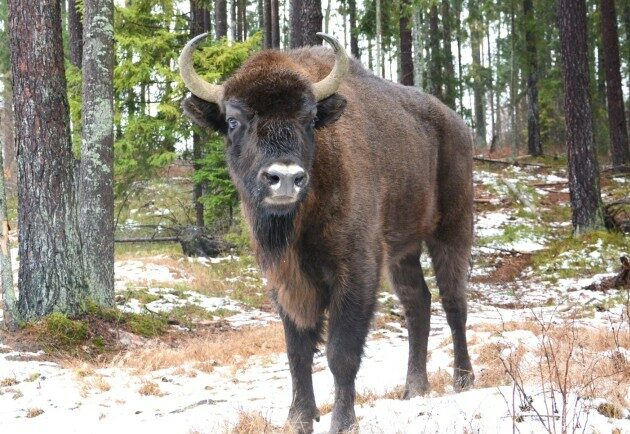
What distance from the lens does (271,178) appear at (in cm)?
386

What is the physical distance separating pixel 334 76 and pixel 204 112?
922mm

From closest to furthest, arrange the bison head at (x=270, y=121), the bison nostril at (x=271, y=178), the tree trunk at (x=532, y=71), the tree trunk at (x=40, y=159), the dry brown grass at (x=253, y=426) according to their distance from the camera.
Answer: the bison nostril at (x=271, y=178) → the bison head at (x=270, y=121) → the dry brown grass at (x=253, y=426) → the tree trunk at (x=40, y=159) → the tree trunk at (x=532, y=71)

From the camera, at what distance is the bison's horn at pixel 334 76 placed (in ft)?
14.6

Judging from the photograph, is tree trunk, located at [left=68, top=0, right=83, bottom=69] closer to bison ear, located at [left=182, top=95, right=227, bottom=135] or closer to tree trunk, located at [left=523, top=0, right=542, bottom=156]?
bison ear, located at [left=182, top=95, right=227, bottom=135]

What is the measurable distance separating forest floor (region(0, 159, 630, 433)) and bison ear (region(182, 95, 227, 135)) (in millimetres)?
1938

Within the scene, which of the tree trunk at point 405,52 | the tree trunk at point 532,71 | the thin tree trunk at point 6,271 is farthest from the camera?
the tree trunk at point 532,71

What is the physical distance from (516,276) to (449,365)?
7.39 metres

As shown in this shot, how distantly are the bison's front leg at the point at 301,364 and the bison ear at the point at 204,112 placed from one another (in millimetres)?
1378

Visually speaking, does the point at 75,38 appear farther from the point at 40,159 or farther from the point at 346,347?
the point at 346,347

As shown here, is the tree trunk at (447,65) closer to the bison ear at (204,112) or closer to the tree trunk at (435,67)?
the tree trunk at (435,67)

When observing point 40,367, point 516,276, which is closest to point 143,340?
point 40,367

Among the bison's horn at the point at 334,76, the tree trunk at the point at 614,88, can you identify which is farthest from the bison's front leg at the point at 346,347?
the tree trunk at the point at 614,88

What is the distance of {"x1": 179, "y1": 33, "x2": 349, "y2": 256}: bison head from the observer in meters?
3.94

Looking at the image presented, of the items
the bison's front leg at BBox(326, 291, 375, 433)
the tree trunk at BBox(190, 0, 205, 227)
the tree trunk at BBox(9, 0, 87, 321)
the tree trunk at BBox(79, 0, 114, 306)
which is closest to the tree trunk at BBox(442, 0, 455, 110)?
the tree trunk at BBox(190, 0, 205, 227)
